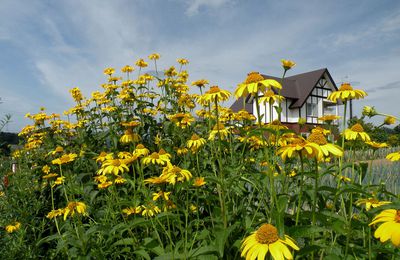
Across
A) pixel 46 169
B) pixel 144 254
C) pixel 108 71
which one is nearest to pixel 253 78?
pixel 144 254

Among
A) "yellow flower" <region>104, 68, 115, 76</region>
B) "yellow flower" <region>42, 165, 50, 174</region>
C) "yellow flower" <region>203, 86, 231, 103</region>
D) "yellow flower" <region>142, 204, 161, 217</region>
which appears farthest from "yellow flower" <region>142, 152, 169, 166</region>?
"yellow flower" <region>104, 68, 115, 76</region>

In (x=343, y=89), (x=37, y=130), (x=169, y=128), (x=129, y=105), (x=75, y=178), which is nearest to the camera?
(x=343, y=89)

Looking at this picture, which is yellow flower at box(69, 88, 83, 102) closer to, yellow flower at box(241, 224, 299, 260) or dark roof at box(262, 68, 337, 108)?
yellow flower at box(241, 224, 299, 260)

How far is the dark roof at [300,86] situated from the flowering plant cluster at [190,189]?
18578mm

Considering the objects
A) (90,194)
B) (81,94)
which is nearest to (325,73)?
(81,94)

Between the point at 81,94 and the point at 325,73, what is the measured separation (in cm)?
2339

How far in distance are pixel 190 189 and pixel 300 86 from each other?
76.9ft

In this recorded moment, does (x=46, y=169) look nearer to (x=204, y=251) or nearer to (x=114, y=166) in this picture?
(x=114, y=166)

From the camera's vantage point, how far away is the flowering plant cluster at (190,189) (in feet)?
4.95

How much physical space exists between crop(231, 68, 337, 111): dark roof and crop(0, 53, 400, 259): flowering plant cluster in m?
18.6

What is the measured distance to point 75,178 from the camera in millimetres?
3334

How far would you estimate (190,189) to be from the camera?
2623 millimetres

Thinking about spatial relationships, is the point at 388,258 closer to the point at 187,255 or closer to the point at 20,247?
the point at 187,255

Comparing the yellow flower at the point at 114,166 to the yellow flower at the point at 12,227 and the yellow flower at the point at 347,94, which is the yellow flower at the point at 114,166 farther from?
the yellow flower at the point at 347,94
